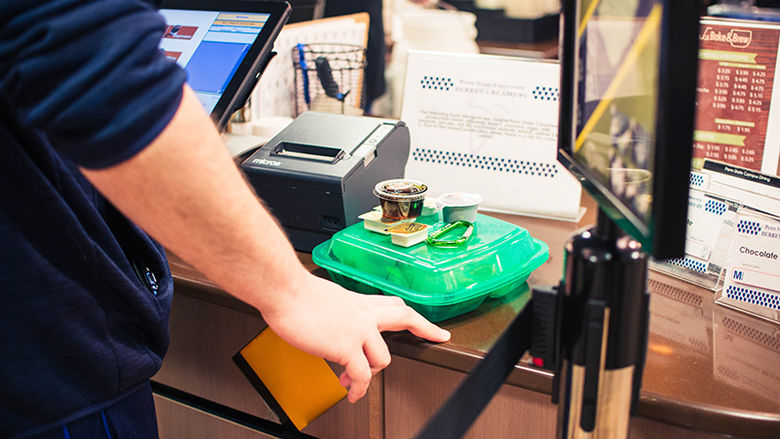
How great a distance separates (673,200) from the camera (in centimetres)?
38

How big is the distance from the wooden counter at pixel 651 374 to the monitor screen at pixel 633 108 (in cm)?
41

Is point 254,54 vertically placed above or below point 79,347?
above

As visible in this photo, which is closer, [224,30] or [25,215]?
[25,215]

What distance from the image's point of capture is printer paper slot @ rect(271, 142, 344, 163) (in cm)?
120

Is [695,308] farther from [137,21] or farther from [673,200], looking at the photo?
[137,21]

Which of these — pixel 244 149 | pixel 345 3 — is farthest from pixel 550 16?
pixel 244 149

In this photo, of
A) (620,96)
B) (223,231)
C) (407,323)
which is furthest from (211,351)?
(620,96)

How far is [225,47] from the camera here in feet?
4.13

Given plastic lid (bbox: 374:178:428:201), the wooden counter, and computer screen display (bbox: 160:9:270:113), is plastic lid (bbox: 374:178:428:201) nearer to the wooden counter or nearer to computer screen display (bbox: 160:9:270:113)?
the wooden counter

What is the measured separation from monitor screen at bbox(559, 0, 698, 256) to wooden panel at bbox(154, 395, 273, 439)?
0.91 m

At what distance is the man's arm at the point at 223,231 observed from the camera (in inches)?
21.5

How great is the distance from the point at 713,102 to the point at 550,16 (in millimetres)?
3496

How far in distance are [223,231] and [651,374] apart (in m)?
0.56

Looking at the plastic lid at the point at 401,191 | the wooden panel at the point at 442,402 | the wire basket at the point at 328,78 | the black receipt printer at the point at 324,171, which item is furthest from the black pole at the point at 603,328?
the wire basket at the point at 328,78
